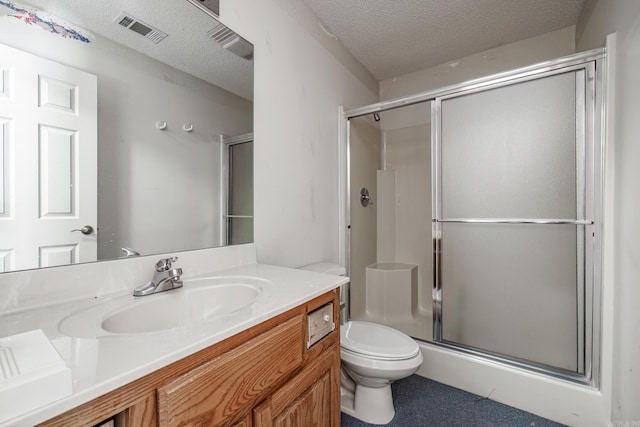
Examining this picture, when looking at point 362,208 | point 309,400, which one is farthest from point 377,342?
point 362,208

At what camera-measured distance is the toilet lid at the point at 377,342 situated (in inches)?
52.0

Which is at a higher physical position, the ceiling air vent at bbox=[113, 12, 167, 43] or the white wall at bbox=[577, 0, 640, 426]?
the ceiling air vent at bbox=[113, 12, 167, 43]

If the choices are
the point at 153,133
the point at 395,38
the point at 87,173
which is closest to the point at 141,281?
the point at 87,173

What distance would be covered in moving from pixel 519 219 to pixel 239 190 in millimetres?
1544

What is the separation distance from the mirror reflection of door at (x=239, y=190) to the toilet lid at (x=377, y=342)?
74cm

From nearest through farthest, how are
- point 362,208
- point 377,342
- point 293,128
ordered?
point 377,342 → point 293,128 → point 362,208

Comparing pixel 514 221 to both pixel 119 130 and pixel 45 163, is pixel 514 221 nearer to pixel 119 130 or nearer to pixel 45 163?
pixel 119 130

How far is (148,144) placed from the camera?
3.35 ft

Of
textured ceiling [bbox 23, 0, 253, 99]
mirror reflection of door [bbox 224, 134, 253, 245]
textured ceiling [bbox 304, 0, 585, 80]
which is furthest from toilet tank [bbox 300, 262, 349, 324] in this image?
textured ceiling [bbox 304, 0, 585, 80]

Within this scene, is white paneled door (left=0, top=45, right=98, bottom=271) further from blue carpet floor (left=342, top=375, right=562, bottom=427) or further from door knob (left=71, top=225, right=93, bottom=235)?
blue carpet floor (left=342, top=375, right=562, bottom=427)

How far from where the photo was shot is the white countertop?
407 millimetres

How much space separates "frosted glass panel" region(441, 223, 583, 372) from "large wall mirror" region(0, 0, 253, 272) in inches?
53.4

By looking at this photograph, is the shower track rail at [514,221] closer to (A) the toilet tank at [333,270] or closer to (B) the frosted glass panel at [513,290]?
(B) the frosted glass panel at [513,290]

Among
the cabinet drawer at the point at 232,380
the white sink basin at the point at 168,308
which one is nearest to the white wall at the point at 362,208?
the white sink basin at the point at 168,308
